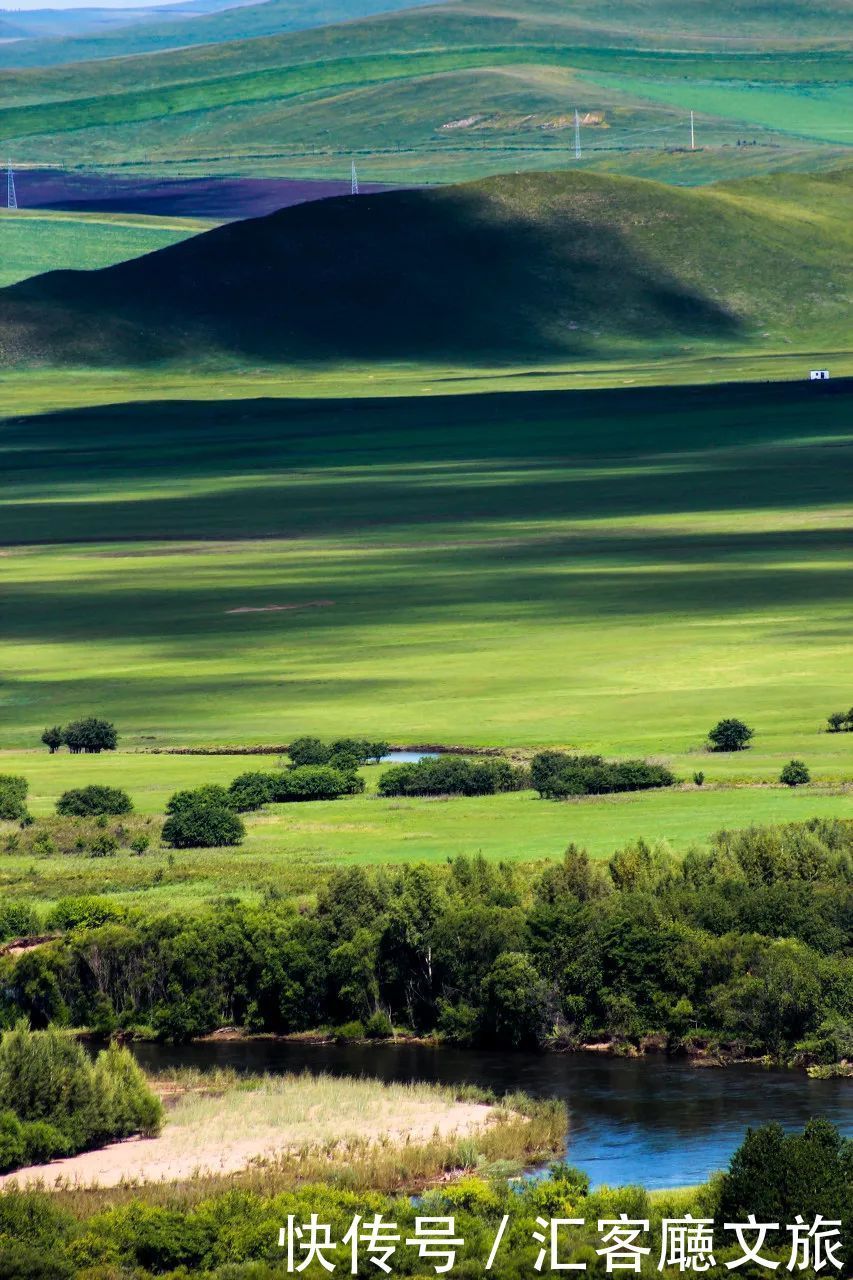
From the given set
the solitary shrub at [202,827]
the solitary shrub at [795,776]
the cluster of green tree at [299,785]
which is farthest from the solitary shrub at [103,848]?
the solitary shrub at [795,776]

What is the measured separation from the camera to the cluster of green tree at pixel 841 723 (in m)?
92.8

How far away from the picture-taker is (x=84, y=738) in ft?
318

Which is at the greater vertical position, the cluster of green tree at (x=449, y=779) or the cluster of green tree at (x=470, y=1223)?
the cluster of green tree at (x=470, y=1223)

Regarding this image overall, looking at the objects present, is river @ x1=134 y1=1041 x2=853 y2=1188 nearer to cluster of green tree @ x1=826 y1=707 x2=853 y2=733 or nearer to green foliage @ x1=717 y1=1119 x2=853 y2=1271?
green foliage @ x1=717 y1=1119 x2=853 y2=1271

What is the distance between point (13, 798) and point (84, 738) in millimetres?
13466

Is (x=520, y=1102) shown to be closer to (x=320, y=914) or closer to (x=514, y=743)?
(x=320, y=914)

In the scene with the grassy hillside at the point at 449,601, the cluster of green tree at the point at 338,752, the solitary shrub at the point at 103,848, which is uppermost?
the solitary shrub at the point at 103,848

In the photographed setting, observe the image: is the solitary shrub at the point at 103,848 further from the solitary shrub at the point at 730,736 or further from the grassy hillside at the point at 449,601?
the solitary shrub at the point at 730,736

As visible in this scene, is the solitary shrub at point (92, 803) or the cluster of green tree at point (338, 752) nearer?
the solitary shrub at point (92, 803)

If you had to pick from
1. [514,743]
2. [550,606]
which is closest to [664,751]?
[514,743]

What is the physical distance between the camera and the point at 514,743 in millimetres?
93688

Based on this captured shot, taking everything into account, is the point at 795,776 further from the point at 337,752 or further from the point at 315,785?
the point at 337,752

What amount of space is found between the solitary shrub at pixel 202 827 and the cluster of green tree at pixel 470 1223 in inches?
1348

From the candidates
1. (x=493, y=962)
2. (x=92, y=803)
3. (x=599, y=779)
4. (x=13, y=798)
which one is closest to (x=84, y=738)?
(x=13, y=798)
